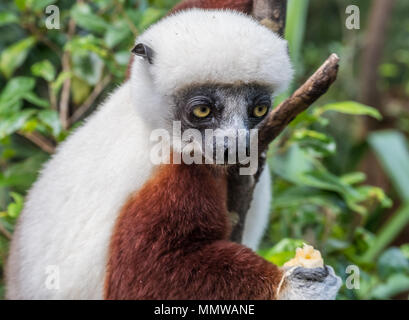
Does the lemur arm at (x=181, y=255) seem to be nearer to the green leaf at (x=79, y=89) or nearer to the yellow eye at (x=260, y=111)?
the yellow eye at (x=260, y=111)

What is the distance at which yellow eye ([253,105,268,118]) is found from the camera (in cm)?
174

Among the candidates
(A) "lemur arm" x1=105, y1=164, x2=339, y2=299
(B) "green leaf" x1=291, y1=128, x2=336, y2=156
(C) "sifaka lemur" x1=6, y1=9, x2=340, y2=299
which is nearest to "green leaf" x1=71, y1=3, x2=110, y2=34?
(C) "sifaka lemur" x1=6, y1=9, x2=340, y2=299

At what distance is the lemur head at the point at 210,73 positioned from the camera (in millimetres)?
1649

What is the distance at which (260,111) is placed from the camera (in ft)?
5.82

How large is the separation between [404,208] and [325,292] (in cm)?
203

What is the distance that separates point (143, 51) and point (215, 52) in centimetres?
27

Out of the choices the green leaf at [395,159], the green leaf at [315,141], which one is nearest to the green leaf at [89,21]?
the green leaf at [315,141]

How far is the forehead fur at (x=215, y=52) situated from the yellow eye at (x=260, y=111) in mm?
84

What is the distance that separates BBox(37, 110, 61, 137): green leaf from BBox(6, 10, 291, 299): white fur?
0.34 metres

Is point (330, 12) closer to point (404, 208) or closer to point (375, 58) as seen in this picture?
point (375, 58)

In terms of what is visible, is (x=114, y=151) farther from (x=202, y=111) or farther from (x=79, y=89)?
(x=79, y=89)

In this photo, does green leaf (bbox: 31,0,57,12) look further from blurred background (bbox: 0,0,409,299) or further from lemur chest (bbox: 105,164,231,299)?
lemur chest (bbox: 105,164,231,299)

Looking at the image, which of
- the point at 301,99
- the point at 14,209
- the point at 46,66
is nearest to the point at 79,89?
the point at 46,66
